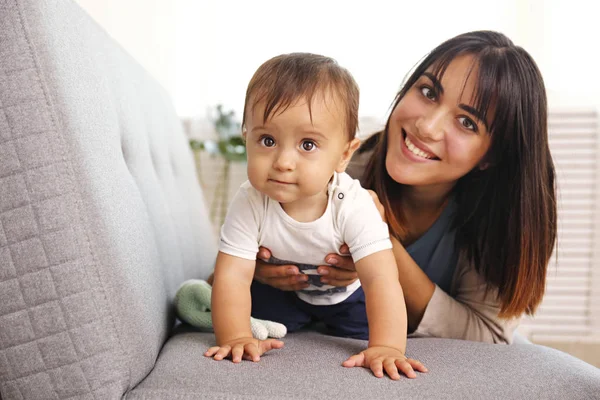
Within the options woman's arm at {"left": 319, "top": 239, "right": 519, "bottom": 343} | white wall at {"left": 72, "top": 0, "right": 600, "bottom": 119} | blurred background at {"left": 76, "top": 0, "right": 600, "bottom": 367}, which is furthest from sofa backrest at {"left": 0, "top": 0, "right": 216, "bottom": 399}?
white wall at {"left": 72, "top": 0, "right": 600, "bottom": 119}

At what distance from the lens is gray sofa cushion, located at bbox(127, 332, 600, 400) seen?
821mm

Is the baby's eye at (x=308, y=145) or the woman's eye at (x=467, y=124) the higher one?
the baby's eye at (x=308, y=145)

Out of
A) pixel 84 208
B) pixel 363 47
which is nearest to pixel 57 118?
pixel 84 208

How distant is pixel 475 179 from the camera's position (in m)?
1.42

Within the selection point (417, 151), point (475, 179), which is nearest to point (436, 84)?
point (417, 151)

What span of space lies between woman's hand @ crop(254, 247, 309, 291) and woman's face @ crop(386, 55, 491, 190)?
0.34 meters

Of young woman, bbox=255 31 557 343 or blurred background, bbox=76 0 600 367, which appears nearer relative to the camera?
young woman, bbox=255 31 557 343

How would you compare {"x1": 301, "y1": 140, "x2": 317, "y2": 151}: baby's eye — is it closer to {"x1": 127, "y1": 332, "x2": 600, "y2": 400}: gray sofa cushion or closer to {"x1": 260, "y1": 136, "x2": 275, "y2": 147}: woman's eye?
{"x1": 260, "y1": 136, "x2": 275, "y2": 147}: woman's eye

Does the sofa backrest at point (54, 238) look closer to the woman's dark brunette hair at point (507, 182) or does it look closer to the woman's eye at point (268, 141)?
the woman's eye at point (268, 141)

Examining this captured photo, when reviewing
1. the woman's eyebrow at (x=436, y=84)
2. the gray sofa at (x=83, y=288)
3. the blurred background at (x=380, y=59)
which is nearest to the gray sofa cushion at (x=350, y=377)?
the gray sofa at (x=83, y=288)

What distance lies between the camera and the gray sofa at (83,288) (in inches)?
31.5

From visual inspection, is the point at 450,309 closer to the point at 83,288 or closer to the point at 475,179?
the point at 475,179

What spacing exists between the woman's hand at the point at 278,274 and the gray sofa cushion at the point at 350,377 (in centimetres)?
14

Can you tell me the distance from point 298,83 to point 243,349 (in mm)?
429
